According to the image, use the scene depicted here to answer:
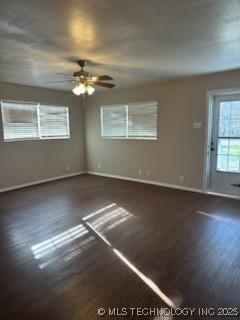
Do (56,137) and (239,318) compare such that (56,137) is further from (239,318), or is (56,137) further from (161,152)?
(239,318)

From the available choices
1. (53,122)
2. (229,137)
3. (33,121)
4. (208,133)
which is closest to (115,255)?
(208,133)

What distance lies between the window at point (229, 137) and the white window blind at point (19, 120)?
4572mm

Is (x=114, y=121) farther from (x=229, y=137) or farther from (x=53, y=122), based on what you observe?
(x=229, y=137)

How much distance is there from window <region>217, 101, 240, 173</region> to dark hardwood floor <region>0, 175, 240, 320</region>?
2.57 feet

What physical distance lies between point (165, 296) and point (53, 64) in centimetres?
365

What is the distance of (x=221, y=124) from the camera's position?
4762 millimetres

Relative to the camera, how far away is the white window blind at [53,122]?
20.1 feet

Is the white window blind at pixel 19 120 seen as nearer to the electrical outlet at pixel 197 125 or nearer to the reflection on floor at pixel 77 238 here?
the reflection on floor at pixel 77 238

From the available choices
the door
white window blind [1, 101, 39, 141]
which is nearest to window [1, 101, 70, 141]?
white window blind [1, 101, 39, 141]

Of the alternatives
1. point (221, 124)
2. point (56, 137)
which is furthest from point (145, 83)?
point (56, 137)

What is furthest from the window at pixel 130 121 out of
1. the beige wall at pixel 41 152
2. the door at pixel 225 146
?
the door at pixel 225 146

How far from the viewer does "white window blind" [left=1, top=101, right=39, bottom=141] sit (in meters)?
5.35

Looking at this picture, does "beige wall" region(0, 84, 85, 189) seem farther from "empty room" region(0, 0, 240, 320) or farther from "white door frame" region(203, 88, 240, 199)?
"white door frame" region(203, 88, 240, 199)

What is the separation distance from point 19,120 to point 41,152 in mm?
997
